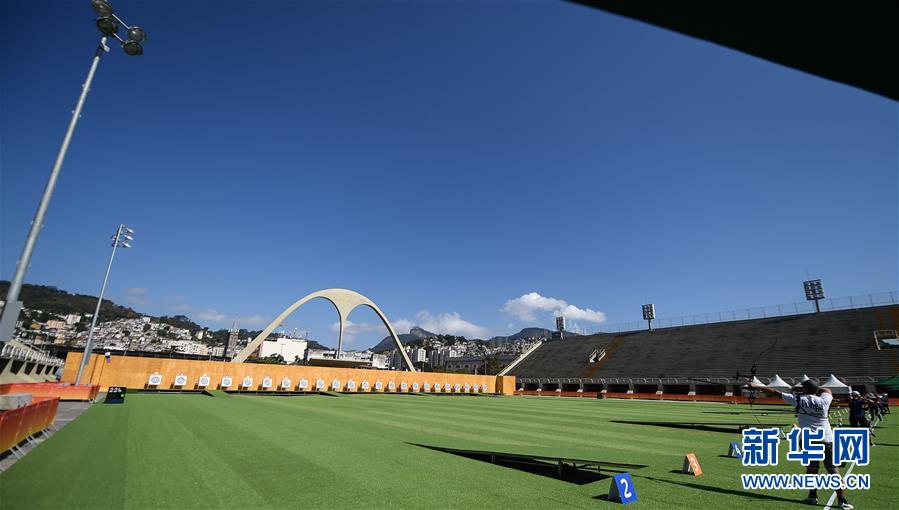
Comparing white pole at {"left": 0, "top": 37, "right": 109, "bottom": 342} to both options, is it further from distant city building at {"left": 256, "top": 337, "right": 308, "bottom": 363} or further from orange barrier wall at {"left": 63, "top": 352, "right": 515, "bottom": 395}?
distant city building at {"left": 256, "top": 337, "right": 308, "bottom": 363}

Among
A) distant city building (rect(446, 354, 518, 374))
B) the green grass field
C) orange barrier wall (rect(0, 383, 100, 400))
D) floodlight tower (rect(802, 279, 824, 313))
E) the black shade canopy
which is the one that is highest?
floodlight tower (rect(802, 279, 824, 313))

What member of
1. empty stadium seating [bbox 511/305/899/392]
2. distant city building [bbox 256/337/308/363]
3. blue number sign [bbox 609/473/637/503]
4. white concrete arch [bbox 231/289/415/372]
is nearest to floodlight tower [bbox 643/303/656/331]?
empty stadium seating [bbox 511/305/899/392]

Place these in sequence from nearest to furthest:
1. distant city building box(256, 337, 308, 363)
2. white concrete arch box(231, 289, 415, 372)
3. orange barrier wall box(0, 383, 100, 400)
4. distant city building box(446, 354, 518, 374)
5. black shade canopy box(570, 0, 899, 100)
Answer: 1. black shade canopy box(570, 0, 899, 100)
2. orange barrier wall box(0, 383, 100, 400)
3. white concrete arch box(231, 289, 415, 372)
4. distant city building box(446, 354, 518, 374)
5. distant city building box(256, 337, 308, 363)

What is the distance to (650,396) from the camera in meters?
54.9

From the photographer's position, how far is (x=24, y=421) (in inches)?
380

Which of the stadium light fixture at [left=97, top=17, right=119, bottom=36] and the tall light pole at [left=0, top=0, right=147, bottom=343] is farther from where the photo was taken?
the stadium light fixture at [left=97, top=17, right=119, bottom=36]

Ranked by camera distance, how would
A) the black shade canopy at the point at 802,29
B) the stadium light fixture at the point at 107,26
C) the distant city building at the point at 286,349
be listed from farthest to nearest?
1. the distant city building at the point at 286,349
2. the stadium light fixture at the point at 107,26
3. the black shade canopy at the point at 802,29

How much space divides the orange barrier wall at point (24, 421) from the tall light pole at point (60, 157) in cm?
249

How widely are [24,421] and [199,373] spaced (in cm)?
3271

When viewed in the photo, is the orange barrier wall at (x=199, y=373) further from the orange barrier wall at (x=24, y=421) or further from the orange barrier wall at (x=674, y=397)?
the orange barrier wall at (x=24, y=421)

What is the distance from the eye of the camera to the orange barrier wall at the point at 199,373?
32906mm

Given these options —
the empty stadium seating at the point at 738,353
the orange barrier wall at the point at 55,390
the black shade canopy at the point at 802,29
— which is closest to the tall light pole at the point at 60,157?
the black shade canopy at the point at 802,29

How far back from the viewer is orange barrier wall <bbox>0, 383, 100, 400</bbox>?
20844 millimetres

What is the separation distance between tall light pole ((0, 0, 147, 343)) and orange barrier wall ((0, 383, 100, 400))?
18.3 meters
